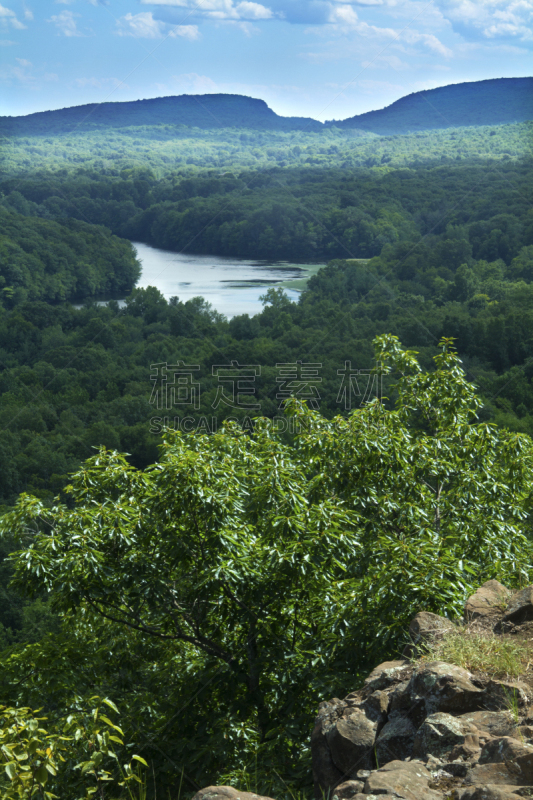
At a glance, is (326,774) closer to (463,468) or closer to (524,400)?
(463,468)

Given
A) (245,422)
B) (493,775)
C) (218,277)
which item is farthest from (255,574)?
(218,277)

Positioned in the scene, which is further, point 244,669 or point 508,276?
point 508,276

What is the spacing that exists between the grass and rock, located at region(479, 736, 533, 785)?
1.89ft

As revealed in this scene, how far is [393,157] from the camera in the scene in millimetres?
96000

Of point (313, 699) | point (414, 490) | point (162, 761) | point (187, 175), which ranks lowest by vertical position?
point (162, 761)

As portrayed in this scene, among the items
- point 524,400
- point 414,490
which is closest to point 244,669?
point 414,490

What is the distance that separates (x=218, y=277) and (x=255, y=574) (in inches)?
2612

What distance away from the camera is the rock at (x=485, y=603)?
4477 mm

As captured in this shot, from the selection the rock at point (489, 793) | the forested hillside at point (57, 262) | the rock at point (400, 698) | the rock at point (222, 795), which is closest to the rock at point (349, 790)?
the rock at point (222, 795)

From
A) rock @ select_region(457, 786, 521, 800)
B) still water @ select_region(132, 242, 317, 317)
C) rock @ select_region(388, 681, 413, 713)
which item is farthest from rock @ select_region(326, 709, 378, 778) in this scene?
still water @ select_region(132, 242, 317, 317)

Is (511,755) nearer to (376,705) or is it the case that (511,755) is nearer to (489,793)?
(489,793)

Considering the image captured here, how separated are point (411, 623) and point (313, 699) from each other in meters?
1.45

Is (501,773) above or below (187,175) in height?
below

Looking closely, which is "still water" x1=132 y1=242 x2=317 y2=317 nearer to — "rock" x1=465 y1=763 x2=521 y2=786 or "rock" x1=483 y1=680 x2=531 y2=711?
"rock" x1=483 y1=680 x2=531 y2=711
